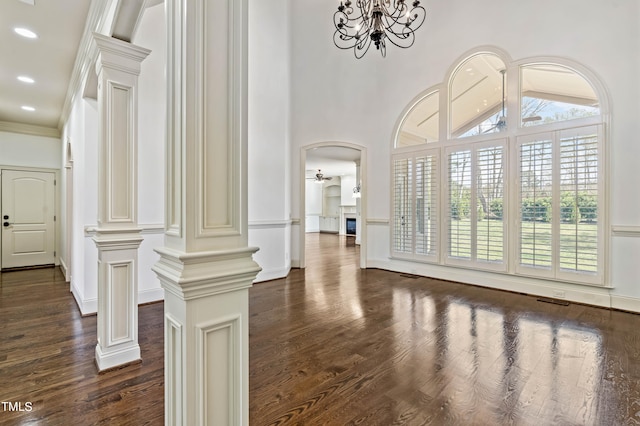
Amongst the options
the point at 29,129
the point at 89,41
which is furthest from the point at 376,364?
the point at 29,129

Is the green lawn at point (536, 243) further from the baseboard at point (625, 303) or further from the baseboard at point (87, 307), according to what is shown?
the baseboard at point (87, 307)

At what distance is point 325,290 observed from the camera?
431 centimetres

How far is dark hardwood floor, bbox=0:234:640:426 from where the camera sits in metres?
1.77

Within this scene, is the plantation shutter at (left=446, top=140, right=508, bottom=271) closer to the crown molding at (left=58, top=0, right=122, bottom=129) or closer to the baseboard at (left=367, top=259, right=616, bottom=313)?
the baseboard at (left=367, top=259, right=616, bottom=313)

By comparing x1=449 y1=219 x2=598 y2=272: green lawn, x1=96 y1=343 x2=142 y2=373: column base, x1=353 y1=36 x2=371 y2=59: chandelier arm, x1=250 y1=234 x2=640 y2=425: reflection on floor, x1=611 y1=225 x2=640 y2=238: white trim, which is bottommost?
x1=250 y1=234 x2=640 y2=425: reflection on floor

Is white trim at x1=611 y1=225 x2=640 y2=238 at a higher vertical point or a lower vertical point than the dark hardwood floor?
higher

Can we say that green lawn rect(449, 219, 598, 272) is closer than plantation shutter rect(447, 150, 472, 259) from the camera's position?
Yes

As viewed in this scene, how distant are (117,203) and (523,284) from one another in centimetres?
482

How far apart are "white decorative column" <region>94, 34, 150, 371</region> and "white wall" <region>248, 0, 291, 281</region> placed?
91.4 inches

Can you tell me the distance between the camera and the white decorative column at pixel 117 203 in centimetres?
221

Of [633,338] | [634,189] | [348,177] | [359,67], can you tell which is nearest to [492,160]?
[634,189]

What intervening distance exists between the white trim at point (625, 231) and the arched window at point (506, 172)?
11cm

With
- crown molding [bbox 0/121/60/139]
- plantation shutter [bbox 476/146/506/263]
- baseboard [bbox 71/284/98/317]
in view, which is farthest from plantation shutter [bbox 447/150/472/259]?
crown molding [bbox 0/121/60/139]

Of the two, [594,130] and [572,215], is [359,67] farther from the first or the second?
[572,215]
